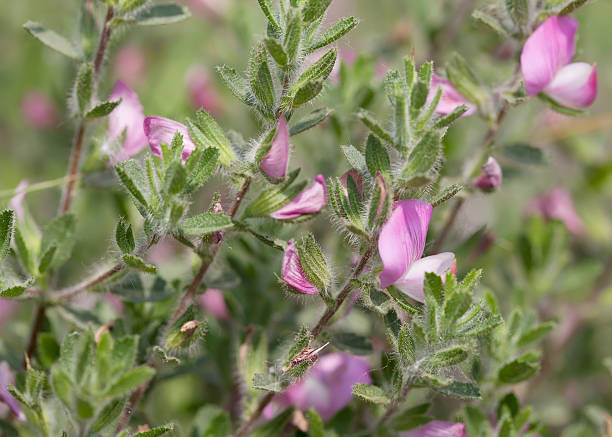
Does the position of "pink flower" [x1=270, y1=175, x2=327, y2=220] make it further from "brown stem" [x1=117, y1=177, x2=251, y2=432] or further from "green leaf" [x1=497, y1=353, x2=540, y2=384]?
"green leaf" [x1=497, y1=353, x2=540, y2=384]

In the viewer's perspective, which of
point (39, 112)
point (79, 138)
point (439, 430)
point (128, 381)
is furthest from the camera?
point (39, 112)

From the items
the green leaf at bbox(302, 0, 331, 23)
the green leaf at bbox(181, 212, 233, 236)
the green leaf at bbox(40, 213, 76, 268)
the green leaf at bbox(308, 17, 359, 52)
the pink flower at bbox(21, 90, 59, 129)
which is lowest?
the pink flower at bbox(21, 90, 59, 129)

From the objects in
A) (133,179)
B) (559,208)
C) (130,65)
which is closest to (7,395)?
(133,179)

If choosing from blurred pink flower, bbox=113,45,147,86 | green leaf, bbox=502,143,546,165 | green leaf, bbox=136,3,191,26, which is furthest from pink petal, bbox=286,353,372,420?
blurred pink flower, bbox=113,45,147,86

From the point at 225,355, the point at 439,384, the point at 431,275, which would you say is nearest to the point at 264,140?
the point at 431,275

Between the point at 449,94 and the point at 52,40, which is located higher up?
the point at 52,40

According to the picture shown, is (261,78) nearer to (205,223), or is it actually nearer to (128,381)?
(205,223)
